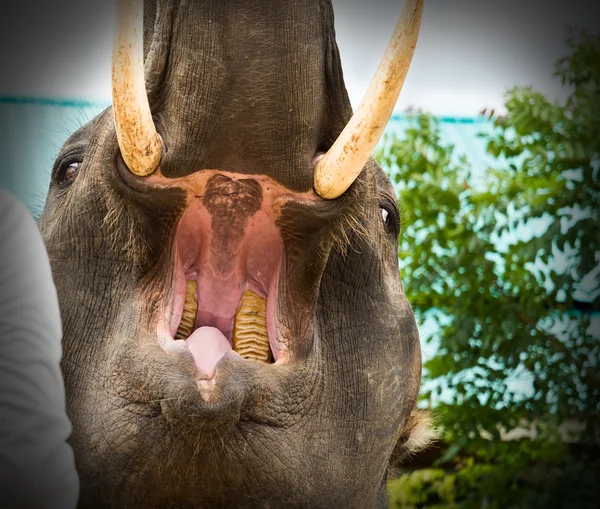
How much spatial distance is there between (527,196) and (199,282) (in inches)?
119

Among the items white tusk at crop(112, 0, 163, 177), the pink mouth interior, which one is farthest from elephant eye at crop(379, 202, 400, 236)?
white tusk at crop(112, 0, 163, 177)

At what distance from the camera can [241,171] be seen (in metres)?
1.88

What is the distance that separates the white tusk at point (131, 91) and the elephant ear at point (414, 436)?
1.38 meters

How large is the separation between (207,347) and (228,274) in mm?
188

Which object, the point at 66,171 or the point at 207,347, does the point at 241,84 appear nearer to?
the point at 207,347

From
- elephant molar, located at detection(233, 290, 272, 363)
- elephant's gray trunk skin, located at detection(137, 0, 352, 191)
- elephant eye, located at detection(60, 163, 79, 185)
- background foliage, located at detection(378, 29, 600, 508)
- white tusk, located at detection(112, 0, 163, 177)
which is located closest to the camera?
white tusk, located at detection(112, 0, 163, 177)

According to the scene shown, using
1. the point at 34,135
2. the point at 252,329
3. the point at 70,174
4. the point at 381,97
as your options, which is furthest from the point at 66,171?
the point at 381,97

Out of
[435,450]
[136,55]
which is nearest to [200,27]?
[136,55]

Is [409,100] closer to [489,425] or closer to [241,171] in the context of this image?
[489,425]

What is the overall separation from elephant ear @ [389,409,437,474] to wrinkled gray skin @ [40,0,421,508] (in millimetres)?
440

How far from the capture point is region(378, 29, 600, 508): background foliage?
439 centimetres

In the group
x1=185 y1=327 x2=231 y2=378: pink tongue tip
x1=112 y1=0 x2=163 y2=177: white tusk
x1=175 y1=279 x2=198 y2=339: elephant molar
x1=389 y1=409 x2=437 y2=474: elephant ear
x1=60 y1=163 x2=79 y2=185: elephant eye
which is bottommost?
x1=389 y1=409 x2=437 y2=474: elephant ear

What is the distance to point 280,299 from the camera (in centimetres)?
204

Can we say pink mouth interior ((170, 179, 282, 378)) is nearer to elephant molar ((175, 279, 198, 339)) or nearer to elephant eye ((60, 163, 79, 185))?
elephant molar ((175, 279, 198, 339))
